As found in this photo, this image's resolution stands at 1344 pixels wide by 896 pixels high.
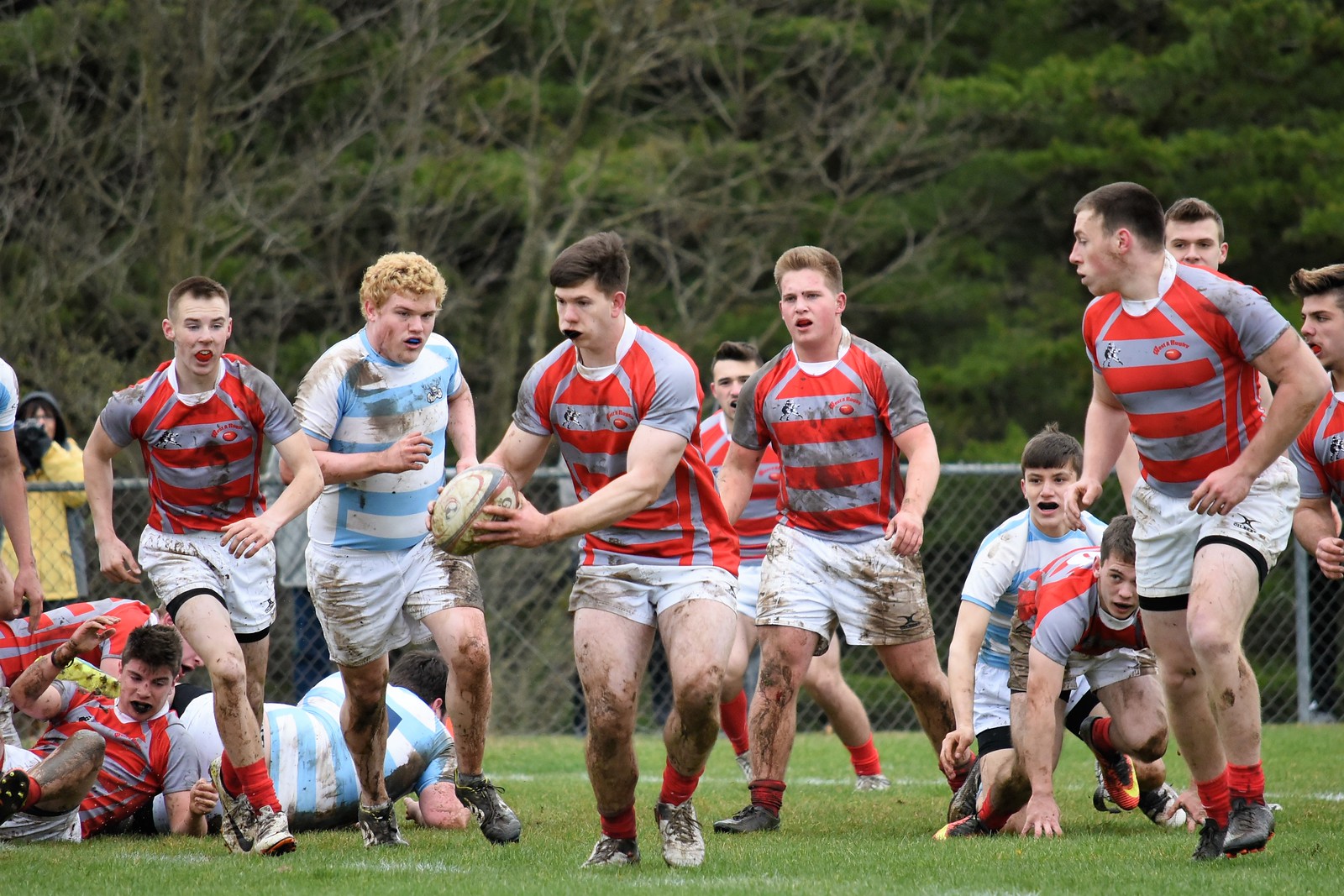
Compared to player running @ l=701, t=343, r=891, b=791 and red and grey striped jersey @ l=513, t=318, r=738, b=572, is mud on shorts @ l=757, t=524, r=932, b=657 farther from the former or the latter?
red and grey striped jersey @ l=513, t=318, r=738, b=572

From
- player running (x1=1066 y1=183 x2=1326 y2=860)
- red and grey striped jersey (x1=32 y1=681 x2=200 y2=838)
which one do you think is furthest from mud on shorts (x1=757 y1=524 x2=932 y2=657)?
red and grey striped jersey (x1=32 y1=681 x2=200 y2=838)

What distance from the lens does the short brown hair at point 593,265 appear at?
5000 mm

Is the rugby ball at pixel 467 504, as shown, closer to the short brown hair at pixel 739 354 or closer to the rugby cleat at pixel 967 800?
the rugby cleat at pixel 967 800

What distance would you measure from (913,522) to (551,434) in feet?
4.66

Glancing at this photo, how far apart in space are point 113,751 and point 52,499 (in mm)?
3432

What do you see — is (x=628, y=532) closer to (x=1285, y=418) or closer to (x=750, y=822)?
(x=750, y=822)

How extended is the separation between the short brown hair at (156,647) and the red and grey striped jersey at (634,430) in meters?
1.97

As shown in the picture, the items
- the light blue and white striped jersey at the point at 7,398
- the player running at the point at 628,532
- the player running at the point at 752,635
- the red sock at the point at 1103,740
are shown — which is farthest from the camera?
the player running at the point at 752,635

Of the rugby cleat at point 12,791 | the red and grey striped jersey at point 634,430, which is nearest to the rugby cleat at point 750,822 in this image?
the red and grey striped jersey at point 634,430

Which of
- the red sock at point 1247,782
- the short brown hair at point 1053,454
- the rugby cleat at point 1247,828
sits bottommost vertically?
the rugby cleat at point 1247,828

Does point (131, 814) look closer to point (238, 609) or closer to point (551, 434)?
point (238, 609)

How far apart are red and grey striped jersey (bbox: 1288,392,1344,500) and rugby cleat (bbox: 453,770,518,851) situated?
11.1 ft

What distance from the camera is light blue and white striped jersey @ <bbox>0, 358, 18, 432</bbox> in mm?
5723

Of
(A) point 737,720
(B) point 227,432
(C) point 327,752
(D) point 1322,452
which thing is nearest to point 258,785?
(C) point 327,752
